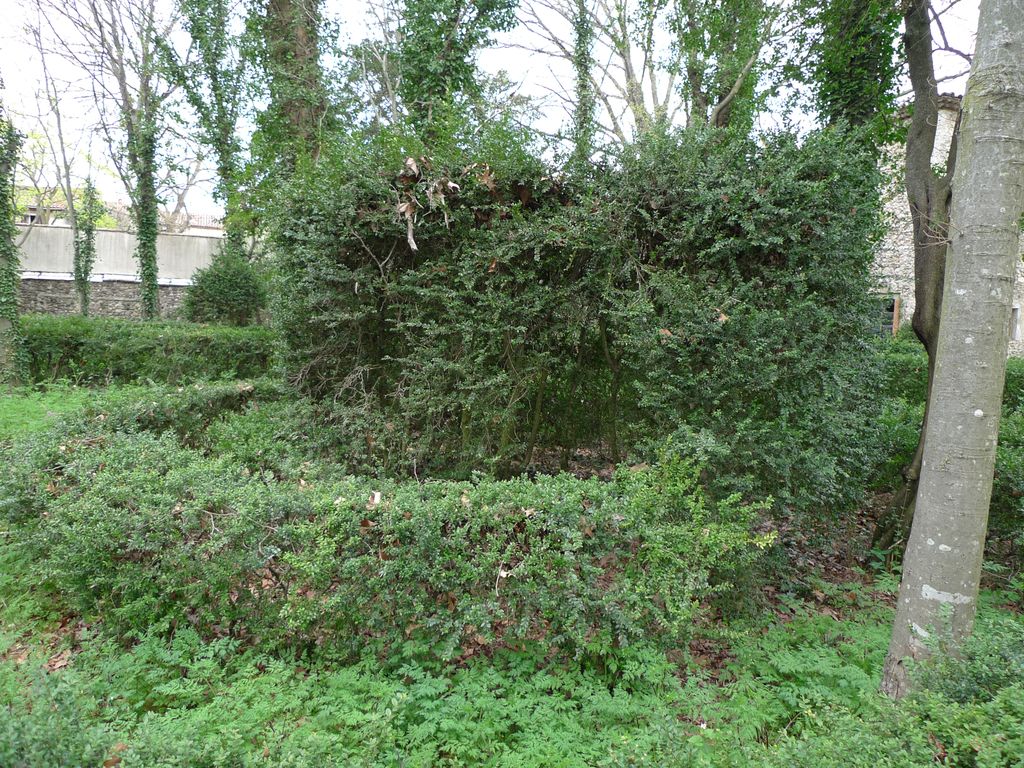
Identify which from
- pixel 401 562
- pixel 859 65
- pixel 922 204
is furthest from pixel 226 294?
pixel 922 204

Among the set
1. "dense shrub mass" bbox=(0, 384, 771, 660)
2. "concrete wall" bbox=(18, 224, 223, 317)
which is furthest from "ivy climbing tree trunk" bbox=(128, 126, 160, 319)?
"dense shrub mass" bbox=(0, 384, 771, 660)

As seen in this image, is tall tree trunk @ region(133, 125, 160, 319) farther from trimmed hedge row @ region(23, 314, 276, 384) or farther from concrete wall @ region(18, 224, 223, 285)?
trimmed hedge row @ region(23, 314, 276, 384)

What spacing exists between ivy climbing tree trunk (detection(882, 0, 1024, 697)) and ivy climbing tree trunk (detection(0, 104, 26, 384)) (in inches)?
511

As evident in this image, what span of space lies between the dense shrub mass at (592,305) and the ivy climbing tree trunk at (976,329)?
44.0 inches

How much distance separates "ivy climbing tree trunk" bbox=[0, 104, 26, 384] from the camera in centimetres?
1030

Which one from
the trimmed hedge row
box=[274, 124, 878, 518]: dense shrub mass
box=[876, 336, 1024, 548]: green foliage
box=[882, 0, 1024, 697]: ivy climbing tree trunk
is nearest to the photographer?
box=[882, 0, 1024, 697]: ivy climbing tree trunk

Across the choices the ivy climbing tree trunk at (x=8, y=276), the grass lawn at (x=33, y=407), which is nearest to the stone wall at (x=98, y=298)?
the ivy climbing tree trunk at (x=8, y=276)

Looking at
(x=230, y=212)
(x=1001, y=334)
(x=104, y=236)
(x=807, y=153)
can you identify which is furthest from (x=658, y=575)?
(x=104, y=236)

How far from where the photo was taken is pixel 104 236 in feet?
72.5

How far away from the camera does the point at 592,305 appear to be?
15.5ft

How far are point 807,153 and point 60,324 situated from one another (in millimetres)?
13051

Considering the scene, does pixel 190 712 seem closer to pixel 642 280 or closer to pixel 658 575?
pixel 658 575

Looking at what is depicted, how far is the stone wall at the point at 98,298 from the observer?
66.9 ft

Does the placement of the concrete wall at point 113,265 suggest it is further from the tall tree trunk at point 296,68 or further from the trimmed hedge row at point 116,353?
the trimmed hedge row at point 116,353
